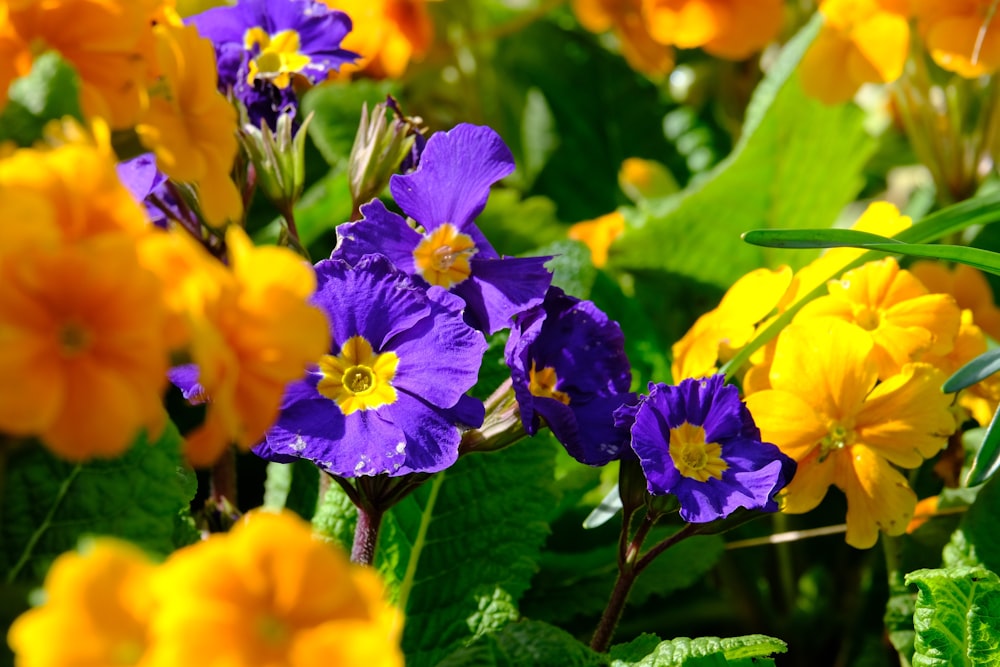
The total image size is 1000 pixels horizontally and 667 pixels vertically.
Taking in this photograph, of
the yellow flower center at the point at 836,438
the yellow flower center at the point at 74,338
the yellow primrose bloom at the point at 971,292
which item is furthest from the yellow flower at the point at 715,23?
the yellow flower center at the point at 74,338

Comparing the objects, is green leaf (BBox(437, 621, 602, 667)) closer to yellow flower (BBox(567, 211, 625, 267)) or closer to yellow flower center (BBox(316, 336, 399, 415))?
yellow flower center (BBox(316, 336, 399, 415))

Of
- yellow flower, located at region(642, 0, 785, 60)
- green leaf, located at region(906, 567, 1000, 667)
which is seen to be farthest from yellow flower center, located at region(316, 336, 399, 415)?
yellow flower, located at region(642, 0, 785, 60)

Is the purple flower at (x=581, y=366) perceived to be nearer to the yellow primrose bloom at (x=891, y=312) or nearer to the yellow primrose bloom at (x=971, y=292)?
the yellow primrose bloom at (x=891, y=312)

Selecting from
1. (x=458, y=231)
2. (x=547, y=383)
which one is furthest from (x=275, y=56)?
(x=547, y=383)

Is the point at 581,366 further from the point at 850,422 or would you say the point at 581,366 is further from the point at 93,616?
the point at 93,616

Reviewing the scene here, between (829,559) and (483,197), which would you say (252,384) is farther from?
(829,559)

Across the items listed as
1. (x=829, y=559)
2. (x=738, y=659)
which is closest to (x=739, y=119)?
(x=829, y=559)
